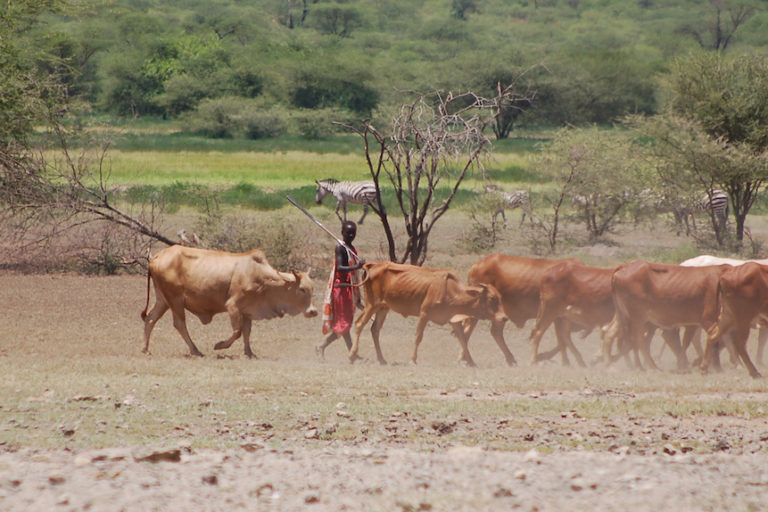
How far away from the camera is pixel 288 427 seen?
24.4ft

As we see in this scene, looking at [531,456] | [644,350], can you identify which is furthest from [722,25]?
[531,456]

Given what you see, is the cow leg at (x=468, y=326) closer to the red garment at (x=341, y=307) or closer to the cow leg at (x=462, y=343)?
the cow leg at (x=462, y=343)

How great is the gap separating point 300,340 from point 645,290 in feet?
16.1

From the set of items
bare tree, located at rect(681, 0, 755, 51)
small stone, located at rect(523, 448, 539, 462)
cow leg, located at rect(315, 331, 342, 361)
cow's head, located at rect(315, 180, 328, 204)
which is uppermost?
bare tree, located at rect(681, 0, 755, 51)

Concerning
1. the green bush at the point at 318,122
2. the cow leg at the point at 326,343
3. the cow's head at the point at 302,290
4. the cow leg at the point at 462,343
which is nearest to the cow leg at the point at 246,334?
the cow's head at the point at 302,290

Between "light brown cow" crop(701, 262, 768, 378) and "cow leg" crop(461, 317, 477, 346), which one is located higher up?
"light brown cow" crop(701, 262, 768, 378)

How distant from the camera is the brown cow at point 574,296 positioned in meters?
11.9

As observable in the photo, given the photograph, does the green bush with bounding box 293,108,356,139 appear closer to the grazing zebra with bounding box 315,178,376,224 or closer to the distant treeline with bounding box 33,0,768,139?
the distant treeline with bounding box 33,0,768,139

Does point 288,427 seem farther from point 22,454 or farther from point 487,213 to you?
point 487,213

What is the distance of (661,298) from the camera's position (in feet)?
37.2

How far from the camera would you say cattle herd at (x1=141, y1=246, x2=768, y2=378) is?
1125 centimetres

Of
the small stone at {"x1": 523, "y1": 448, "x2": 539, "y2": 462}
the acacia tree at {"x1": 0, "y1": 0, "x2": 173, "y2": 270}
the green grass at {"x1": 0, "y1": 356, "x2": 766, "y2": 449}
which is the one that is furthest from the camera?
the acacia tree at {"x1": 0, "y1": 0, "x2": 173, "y2": 270}

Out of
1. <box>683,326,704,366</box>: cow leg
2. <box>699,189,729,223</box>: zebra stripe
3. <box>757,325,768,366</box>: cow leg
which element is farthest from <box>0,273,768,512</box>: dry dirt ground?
<box>699,189,729,223</box>: zebra stripe

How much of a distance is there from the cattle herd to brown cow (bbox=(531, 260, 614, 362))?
12mm
